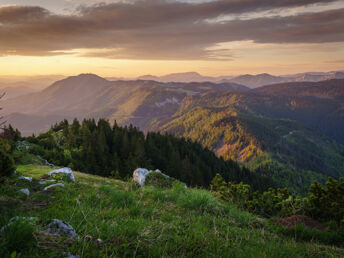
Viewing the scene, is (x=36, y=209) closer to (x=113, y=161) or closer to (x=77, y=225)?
(x=77, y=225)

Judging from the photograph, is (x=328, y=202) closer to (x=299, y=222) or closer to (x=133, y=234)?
(x=299, y=222)

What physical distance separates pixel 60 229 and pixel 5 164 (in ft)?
9.82

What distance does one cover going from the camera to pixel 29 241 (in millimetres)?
2996

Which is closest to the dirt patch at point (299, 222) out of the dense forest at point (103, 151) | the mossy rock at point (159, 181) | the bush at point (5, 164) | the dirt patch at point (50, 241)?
the mossy rock at point (159, 181)

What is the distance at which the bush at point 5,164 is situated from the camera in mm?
5215

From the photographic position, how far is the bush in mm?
5215

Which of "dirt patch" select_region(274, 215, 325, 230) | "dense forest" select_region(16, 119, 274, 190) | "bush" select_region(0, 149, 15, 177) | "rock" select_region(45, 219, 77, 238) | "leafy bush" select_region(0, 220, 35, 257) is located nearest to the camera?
"leafy bush" select_region(0, 220, 35, 257)

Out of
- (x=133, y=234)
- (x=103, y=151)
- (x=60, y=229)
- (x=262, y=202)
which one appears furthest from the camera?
(x=103, y=151)

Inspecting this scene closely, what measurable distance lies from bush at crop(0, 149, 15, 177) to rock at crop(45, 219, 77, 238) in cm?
263

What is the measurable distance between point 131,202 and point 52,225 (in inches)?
126

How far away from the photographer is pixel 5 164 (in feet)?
17.3

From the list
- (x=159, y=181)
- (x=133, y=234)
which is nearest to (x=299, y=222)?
(x=133, y=234)

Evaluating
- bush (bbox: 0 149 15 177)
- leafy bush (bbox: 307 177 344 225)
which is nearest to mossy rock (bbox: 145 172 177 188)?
leafy bush (bbox: 307 177 344 225)

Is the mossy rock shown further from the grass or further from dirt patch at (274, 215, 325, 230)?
dirt patch at (274, 215, 325, 230)
